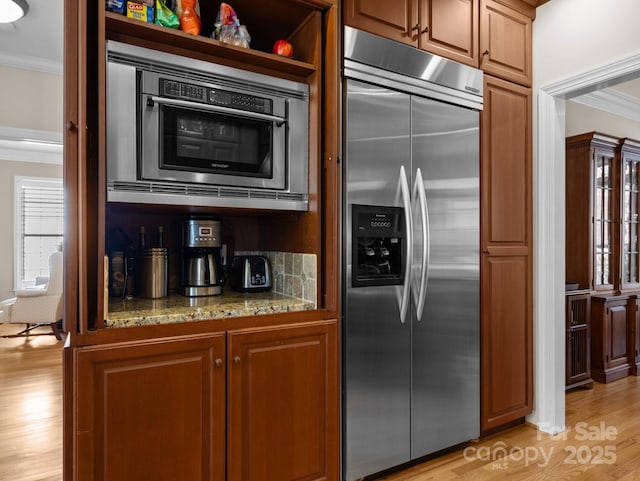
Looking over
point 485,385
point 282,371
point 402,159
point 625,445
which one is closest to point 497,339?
point 485,385

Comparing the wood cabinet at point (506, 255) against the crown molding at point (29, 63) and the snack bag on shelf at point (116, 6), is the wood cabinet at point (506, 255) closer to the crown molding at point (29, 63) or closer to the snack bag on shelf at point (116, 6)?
the snack bag on shelf at point (116, 6)

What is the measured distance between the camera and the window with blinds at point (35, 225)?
6.52 meters

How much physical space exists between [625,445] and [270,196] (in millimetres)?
2437

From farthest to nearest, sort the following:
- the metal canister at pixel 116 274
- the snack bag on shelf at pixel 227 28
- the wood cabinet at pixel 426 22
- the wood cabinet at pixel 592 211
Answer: the wood cabinet at pixel 592 211 < the wood cabinet at pixel 426 22 < the metal canister at pixel 116 274 < the snack bag on shelf at pixel 227 28

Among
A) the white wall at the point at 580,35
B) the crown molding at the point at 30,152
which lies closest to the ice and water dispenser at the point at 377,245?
the white wall at the point at 580,35

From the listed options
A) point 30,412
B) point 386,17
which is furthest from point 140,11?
point 30,412

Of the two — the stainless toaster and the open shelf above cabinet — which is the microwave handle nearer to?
the open shelf above cabinet

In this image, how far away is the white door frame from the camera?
2.56 meters

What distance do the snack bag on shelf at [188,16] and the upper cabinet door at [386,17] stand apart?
0.65 m

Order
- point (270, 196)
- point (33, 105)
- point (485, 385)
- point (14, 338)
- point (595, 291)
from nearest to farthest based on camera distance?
point (270, 196), point (485, 385), point (595, 291), point (33, 105), point (14, 338)

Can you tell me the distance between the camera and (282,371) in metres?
1.73

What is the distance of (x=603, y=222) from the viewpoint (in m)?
3.73

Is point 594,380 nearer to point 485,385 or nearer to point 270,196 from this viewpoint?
point 485,385

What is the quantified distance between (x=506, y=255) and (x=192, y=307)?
178 cm
